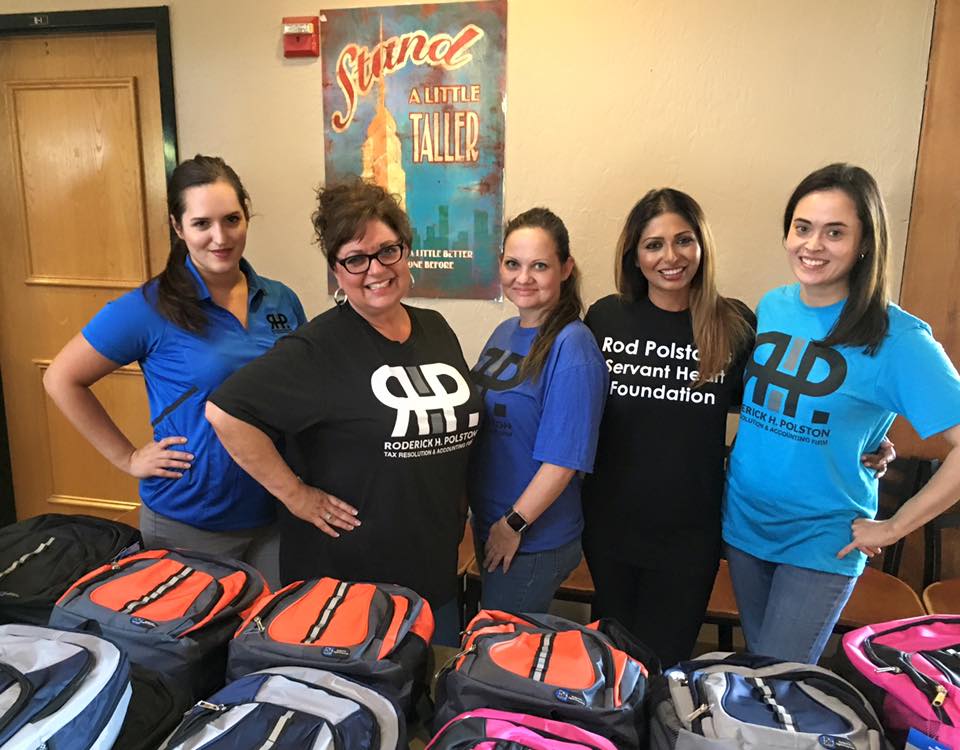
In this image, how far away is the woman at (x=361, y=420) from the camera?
1.26 m

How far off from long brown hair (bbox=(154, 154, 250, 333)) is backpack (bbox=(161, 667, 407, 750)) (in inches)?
34.2

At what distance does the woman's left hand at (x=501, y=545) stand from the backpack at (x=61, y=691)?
32.1 inches

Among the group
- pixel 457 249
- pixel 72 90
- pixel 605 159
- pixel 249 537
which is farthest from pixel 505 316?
pixel 72 90

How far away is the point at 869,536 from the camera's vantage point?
55.7 inches

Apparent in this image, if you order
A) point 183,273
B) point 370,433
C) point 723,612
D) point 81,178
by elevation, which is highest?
point 81,178

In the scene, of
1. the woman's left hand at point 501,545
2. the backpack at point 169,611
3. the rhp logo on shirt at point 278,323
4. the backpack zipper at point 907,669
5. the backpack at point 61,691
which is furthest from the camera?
the rhp logo on shirt at point 278,323

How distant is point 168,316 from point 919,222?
2244 mm

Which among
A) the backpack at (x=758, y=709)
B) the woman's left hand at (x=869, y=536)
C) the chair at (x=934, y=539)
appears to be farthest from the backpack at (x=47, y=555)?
the chair at (x=934, y=539)

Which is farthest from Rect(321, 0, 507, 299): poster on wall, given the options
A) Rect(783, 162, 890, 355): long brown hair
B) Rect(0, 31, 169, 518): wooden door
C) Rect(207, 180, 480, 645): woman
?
Rect(783, 162, 890, 355): long brown hair

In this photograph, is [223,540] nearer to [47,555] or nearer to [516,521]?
[47,555]

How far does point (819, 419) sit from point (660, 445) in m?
0.34

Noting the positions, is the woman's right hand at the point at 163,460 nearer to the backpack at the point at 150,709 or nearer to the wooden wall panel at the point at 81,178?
the backpack at the point at 150,709

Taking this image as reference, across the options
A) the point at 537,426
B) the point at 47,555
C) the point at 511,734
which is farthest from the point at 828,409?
the point at 47,555

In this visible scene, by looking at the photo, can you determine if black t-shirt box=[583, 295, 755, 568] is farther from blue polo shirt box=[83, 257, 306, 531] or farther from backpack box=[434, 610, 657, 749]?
blue polo shirt box=[83, 257, 306, 531]
